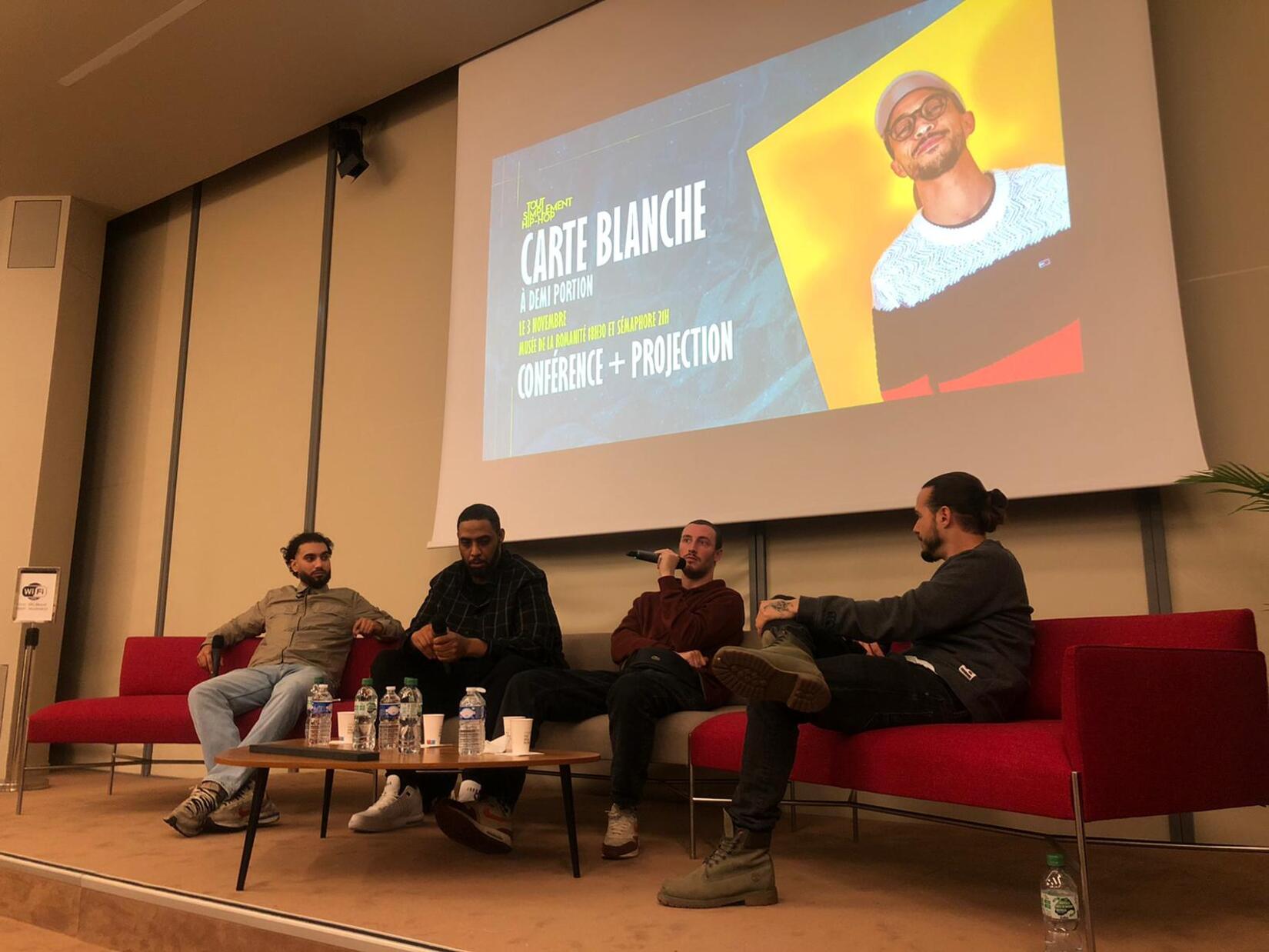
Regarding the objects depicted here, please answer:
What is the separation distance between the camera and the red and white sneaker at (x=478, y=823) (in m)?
2.43

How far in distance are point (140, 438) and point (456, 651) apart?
3810 millimetres

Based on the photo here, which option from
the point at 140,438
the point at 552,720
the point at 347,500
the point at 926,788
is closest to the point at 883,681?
the point at 926,788

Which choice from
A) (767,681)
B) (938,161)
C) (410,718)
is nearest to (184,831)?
(410,718)

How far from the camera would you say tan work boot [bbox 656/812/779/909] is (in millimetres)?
2074

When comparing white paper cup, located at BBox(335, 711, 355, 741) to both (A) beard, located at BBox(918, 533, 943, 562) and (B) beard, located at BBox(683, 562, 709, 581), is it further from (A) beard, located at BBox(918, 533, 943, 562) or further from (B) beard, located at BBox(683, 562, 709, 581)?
(A) beard, located at BBox(918, 533, 943, 562)

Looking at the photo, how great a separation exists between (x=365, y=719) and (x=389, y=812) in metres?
0.62

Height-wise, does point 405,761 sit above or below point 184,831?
above

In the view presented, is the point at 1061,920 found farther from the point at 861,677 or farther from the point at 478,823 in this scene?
the point at 478,823

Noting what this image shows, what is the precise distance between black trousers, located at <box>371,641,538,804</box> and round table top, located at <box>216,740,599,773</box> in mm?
671

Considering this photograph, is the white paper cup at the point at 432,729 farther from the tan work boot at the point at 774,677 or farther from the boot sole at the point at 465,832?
the tan work boot at the point at 774,677

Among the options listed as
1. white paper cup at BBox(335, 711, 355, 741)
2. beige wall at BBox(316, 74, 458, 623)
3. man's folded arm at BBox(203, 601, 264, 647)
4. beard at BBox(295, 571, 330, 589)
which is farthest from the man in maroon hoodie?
beige wall at BBox(316, 74, 458, 623)

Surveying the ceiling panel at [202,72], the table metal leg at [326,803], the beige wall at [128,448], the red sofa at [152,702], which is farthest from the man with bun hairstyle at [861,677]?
the beige wall at [128,448]

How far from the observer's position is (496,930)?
192 centimetres

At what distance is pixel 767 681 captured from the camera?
1978 millimetres
